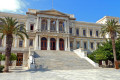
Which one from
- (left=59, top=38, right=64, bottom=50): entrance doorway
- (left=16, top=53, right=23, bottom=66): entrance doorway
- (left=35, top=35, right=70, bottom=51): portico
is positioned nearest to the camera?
(left=16, top=53, right=23, bottom=66): entrance doorway

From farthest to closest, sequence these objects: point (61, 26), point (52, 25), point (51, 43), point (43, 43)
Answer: point (61, 26), point (52, 25), point (51, 43), point (43, 43)

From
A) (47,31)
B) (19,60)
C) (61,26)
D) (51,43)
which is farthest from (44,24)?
(19,60)

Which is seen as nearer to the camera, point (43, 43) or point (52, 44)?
point (43, 43)

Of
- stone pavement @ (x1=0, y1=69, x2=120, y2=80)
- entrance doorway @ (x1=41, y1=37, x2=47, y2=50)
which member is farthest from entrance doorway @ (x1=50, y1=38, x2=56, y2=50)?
stone pavement @ (x1=0, y1=69, x2=120, y2=80)

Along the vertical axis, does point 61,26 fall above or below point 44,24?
below

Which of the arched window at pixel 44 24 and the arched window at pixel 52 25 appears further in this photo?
the arched window at pixel 52 25

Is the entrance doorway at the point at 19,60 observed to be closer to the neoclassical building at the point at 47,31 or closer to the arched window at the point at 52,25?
the neoclassical building at the point at 47,31

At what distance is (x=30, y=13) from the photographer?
1209 inches

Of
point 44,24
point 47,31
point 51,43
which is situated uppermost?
point 44,24

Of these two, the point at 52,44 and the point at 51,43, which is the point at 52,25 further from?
the point at 52,44

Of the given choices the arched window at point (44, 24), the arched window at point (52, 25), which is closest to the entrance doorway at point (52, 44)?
the arched window at point (52, 25)

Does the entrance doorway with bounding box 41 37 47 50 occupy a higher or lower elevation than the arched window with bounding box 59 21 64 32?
lower

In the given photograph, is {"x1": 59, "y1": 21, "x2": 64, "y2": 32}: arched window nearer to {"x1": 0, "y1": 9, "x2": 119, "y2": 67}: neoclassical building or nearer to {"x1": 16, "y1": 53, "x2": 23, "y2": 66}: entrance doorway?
{"x1": 0, "y1": 9, "x2": 119, "y2": 67}: neoclassical building

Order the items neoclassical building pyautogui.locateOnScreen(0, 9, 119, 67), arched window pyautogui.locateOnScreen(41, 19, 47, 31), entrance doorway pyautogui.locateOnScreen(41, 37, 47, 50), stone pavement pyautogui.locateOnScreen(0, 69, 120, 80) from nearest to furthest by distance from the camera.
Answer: stone pavement pyautogui.locateOnScreen(0, 69, 120, 80) < neoclassical building pyautogui.locateOnScreen(0, 9, 119, 67) < entrance doorway pyautogui.locateOnScreen(41, 37, 47, 50) < arched window pyautogui.locateOnScreen(41, 19, 47, 31)
